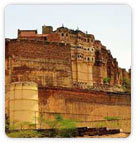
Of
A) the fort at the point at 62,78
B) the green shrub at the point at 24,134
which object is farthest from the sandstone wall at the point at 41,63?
the green shrub at the point at 24,134

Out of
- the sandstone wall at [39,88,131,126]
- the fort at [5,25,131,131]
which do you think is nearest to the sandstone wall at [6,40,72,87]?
the fort at [5,25,131,131]

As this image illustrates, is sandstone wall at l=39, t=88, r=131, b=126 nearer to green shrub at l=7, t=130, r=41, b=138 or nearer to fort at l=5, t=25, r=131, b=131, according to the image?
fort at l=5, t=25, r=131, b=131

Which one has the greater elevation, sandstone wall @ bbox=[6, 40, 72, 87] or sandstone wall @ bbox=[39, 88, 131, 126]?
sandstone wall @ bbox=[6, 40, 72, 87]

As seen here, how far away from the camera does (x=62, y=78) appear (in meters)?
15.7

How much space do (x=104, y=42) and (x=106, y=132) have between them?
137 centimetres

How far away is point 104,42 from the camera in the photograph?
48.8 feet

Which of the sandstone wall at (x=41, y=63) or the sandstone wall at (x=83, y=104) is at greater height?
the sandstone wall at (x=41, y=63)

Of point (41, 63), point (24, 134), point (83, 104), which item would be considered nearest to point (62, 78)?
point (41, 63)

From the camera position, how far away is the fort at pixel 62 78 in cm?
1466

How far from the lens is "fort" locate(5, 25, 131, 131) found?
14664 mm

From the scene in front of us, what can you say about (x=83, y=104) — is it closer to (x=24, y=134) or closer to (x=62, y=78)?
(x=62, y=78)

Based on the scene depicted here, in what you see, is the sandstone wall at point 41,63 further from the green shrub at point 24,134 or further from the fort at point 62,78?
the green shrub at point 24,134

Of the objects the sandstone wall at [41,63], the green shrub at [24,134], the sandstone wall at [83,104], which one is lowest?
the green shrub at [24,134]

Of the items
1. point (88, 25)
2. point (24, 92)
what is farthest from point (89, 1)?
point (24, 92)
